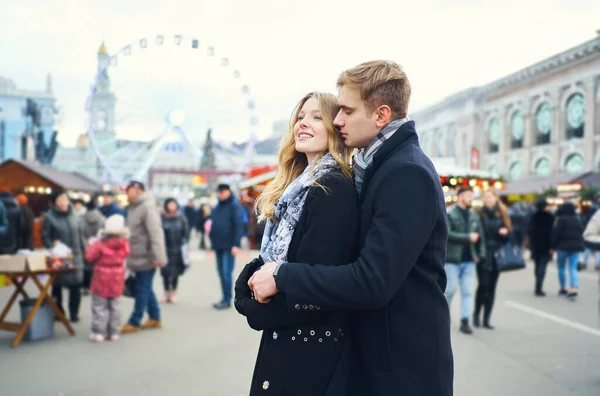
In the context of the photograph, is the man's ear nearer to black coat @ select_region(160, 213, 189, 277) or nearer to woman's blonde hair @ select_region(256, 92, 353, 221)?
woman's blonde hair @ select_region(256, 92, 353, 221)

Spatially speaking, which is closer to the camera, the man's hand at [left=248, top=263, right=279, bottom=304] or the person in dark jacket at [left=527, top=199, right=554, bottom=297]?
the man's hand at [left=248, top=263, right=279, bottom=304]

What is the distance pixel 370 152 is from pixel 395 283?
0.50m

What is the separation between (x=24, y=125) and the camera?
4609cm

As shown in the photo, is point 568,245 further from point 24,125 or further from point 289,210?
point 24,125

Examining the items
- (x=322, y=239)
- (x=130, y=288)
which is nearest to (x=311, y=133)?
(x=322, y=239)

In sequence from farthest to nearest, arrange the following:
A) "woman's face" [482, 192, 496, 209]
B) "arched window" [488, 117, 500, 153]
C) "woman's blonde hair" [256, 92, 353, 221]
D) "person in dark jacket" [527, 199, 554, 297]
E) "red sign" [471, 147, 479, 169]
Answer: "arched window" [488, 117, 500, 153], "red sign" [471, 147, 479, 169], "person in dark jacket" [527, 199, 554, 297], "woman's face" [482, 192, 496, 209], "woman's blonde hair" [256, 92, 353, 221]

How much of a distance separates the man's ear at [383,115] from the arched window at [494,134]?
127ft

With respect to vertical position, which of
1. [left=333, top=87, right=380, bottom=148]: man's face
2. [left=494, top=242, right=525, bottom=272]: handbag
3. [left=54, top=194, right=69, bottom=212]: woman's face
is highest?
[left=333, top=87, right=380, bottom=148]: man's face

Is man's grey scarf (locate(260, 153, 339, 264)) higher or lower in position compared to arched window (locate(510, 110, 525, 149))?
lower

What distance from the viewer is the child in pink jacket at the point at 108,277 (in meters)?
6.38

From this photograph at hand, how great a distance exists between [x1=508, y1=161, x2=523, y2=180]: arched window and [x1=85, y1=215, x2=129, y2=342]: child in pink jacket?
109 ft

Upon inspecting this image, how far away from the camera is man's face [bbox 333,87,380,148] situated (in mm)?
1932

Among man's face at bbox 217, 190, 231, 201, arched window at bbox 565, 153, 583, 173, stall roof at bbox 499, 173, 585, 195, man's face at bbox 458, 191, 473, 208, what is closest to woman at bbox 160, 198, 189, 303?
man's face at bbox 217, 190, 231, 201

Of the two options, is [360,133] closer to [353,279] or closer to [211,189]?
[353,279]
